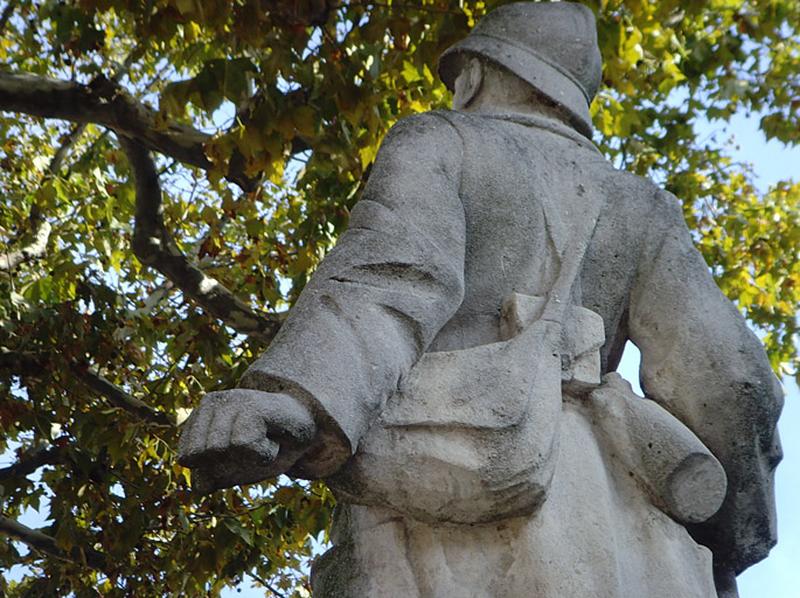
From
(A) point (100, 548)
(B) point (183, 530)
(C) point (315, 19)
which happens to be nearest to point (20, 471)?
(A) point (100, 548)

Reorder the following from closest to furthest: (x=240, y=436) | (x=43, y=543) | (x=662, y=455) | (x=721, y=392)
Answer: (x=240, y=436), (x=662, y=455), (x=721, y=392), (x=43, y=543)

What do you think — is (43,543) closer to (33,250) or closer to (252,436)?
(33,250)

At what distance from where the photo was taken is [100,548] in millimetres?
9172

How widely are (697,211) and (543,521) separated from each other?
7.40m

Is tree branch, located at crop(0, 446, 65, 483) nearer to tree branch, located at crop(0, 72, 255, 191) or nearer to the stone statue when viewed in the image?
tree branch, located at crop(0, 72, 255, 191)

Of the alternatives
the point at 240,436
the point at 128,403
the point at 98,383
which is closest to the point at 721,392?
the point at 240,436

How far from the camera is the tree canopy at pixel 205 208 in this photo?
7078 mm

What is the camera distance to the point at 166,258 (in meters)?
8.14

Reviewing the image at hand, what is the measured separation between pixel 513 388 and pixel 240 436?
2.25ft

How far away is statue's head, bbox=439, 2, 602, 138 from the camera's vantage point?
4199 mm

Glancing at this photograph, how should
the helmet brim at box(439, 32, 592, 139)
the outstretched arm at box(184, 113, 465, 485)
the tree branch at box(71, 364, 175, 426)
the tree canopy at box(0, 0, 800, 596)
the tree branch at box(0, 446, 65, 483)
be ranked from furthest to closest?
the tree branch at box(0, 446, 65, 483) → the tree branch at box(71, 364, 175, 426) → the tree canopy at box(0, 0, 800, 596) → the helmet brim at box(439, 32, 592, 139) → the outstretched arm at box(184, 113, 465, 485)

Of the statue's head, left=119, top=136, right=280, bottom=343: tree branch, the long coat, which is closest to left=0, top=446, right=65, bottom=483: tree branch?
left=119, top=136, right=280, bottom=343: tree branch

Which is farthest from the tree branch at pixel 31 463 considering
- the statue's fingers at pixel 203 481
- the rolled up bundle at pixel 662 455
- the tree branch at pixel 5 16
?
the statue's fingers at pixel 203 481

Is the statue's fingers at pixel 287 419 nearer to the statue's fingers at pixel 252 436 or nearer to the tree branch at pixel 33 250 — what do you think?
the statue's fingers at pixel 252 436
